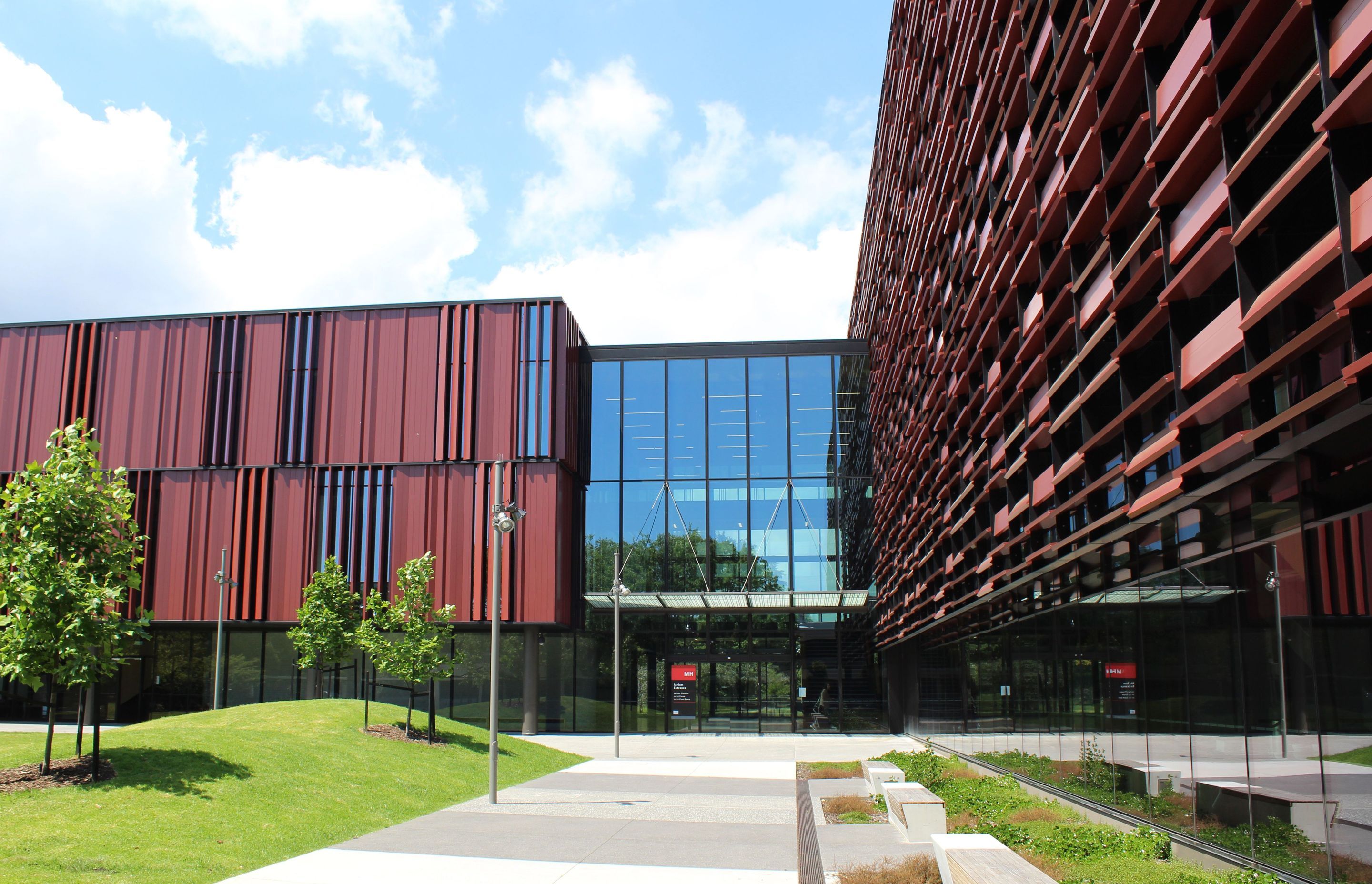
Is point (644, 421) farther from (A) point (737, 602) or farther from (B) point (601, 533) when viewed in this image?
(A) point (737, 602)

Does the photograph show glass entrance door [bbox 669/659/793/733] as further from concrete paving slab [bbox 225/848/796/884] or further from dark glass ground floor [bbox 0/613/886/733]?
concrete paving slab [bbox 225/848/796/884]

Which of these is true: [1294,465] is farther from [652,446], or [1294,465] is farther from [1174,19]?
[652,446]

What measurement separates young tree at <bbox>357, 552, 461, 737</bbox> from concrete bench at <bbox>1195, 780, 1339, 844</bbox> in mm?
20558

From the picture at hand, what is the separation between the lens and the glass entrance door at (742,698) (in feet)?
141

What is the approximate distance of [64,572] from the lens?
15773mm

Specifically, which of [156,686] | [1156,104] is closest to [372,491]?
[156,686]

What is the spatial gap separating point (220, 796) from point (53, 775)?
241 centimetres

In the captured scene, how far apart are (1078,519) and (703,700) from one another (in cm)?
3042

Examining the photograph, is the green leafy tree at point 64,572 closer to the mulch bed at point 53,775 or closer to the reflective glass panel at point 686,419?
the mulch bed at point 53,775

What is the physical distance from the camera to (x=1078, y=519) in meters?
15.1

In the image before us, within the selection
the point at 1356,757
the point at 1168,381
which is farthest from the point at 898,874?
the point at 1168,381

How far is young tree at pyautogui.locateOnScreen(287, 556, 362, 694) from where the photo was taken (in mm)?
30703

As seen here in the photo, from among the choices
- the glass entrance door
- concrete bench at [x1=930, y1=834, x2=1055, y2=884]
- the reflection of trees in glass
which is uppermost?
the reflection of trees in glass

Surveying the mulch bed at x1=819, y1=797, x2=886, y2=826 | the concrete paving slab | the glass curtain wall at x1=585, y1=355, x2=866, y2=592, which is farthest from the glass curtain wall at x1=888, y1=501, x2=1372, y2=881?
the glass curtain wall at x1=585, y1=355, x2=866, y2=592
